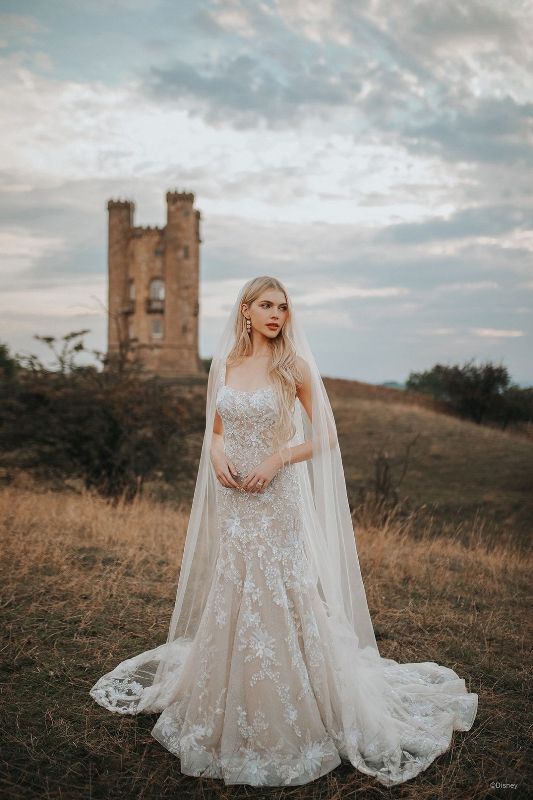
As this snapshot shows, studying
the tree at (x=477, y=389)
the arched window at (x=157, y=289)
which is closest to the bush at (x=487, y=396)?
the tree at (x=477, y=389)

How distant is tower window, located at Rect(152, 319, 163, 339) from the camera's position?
168 feet

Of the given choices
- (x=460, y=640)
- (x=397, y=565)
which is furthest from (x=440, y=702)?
(x=397, y=565)

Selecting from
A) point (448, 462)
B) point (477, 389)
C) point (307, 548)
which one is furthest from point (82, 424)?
point (477, 389)

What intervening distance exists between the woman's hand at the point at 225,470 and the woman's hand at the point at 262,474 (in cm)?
8

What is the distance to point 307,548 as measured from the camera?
3.73m

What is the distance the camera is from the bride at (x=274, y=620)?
3.29 metres

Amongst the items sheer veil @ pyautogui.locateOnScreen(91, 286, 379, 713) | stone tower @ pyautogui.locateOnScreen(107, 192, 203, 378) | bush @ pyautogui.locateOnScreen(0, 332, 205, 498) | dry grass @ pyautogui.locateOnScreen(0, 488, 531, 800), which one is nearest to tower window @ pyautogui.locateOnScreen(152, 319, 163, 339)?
stone tower @ pyautogui.locateOnScreen(107, 192, 203, 378)

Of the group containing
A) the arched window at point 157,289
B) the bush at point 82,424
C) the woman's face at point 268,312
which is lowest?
the bush at point 82,424

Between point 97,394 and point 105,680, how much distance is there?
25.0ft

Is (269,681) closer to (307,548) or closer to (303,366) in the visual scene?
(307,548)

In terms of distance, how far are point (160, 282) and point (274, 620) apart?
50.5 metres

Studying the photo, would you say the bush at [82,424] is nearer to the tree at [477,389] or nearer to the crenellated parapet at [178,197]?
the tree at [477,389]

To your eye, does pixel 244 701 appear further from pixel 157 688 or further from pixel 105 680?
pixel 105 680

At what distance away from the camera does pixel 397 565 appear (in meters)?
7.07
